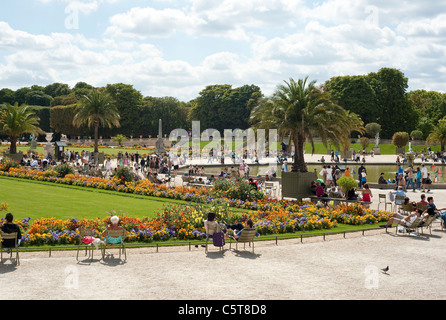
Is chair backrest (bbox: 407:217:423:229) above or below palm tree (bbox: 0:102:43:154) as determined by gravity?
below

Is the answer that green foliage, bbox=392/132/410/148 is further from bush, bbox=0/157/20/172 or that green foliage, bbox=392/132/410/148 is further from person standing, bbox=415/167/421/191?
bush, bbox=0/157/20/172

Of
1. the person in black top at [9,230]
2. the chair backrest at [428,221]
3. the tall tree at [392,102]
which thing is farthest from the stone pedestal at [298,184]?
the tall tree at [392,102]

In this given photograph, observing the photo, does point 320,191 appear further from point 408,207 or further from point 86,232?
point 86,232

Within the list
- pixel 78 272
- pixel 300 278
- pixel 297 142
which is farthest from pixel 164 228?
pixel 297 142

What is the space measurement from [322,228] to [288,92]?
31.5 feet

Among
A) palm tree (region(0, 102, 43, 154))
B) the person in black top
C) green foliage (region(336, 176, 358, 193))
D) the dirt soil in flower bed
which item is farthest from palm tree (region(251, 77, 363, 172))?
palm tree (region(0, 102, 43, 154))

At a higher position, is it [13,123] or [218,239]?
[13,123]

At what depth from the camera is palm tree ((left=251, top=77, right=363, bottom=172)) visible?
22938mm

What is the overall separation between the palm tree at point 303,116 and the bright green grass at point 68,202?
275 inches

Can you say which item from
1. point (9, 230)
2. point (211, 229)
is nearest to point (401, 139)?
point (211, 229)

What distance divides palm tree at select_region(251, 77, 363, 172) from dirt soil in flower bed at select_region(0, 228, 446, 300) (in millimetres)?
10714

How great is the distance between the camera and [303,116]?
74.7 ft

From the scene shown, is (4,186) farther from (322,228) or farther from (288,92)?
(322,228)

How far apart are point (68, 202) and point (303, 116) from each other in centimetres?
1142
